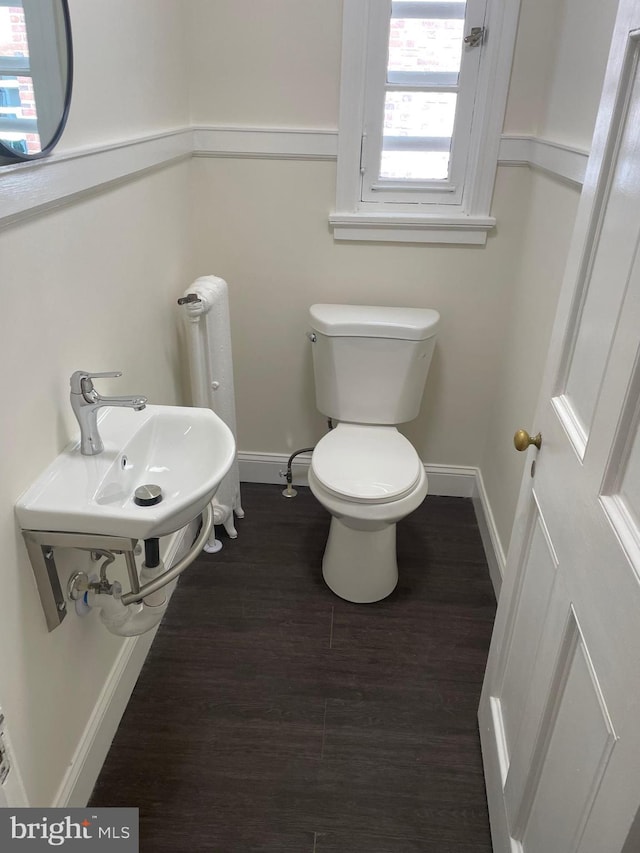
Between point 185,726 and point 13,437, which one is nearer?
point 13,437

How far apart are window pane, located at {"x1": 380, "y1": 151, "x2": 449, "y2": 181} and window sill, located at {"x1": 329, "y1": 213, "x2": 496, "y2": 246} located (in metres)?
0.14

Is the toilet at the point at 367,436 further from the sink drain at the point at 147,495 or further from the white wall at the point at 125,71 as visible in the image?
the white wall at the point at 125,71

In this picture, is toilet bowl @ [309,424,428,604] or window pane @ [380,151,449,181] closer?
toilet bowl @ [309,424,428,604]

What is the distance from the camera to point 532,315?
1.88 metres

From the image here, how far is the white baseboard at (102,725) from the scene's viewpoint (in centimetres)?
132

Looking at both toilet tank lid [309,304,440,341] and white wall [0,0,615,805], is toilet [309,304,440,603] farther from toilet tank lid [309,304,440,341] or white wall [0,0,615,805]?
white wall [0,0,615,805]

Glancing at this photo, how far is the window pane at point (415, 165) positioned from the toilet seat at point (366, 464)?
0.85m

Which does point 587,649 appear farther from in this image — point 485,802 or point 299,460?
point 299,460

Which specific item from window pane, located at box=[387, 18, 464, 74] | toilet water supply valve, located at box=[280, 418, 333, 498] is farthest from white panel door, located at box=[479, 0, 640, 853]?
toilet water supply valve, located at box=[280, 418, 333, 498]

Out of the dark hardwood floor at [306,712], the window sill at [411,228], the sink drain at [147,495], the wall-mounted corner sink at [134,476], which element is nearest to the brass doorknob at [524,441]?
the wall-mounted corner sink at [134,476]

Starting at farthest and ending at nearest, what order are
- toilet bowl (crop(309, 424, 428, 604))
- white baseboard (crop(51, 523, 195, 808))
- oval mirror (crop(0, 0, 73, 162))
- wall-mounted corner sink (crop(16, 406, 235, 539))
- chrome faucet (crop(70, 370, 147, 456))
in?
toilet bowl (crop(309, 424, 428, 604)), white baseboard (crop(51, 523, 195, 808)), chrome faucet (crop(70, 370, 147, 456)), wall-mounted corner sink (crop(16, 406, 235, 539)), oval mirror (crop(0, 0, 73, 162))

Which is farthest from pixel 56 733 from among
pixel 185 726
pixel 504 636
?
pixel 504 636

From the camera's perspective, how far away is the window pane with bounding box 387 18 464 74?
1.86m

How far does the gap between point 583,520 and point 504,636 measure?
57 cm
